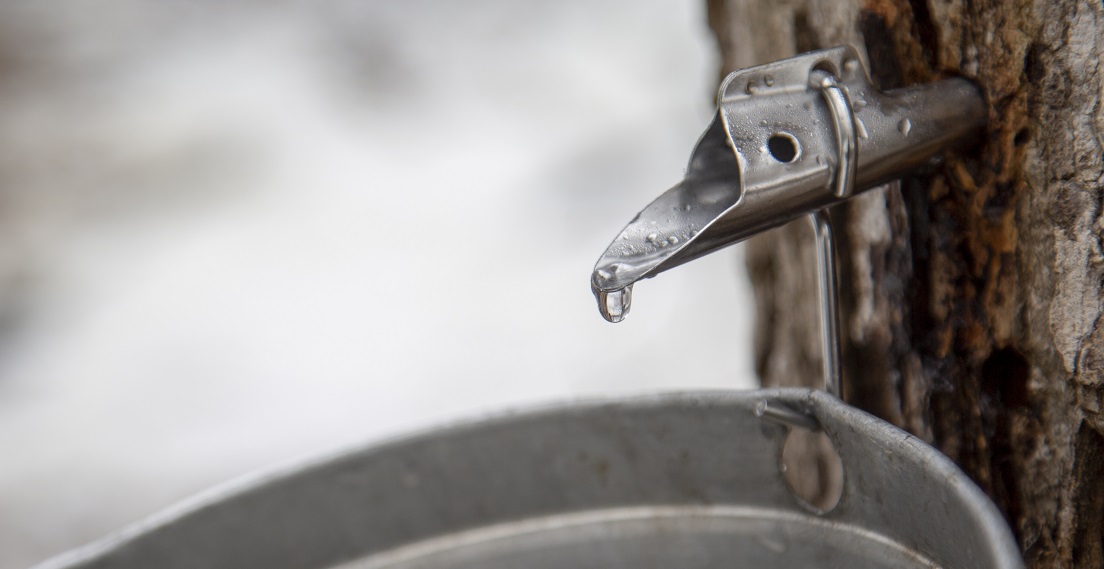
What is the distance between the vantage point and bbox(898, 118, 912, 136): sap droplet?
54 cm

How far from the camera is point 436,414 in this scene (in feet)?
6.59

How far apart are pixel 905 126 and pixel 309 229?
2.04 m

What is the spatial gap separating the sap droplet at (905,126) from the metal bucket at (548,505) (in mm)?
144

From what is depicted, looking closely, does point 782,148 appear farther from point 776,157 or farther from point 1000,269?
point 1000,269

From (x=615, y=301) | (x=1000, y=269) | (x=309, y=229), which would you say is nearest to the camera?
(x=615, y=301)

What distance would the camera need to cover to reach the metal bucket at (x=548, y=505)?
1.88ft

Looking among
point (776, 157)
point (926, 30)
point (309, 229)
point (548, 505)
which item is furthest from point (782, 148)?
point (309, 229)

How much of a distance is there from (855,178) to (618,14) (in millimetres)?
2322

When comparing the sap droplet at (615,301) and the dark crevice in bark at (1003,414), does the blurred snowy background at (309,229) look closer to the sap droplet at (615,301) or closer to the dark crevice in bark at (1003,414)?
the dark crevice in bark at (1003,414)

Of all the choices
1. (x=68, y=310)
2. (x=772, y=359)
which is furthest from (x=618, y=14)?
(x=772, y=359)

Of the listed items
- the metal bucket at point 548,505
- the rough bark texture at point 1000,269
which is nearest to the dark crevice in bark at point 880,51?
the rough bark texture at point 1000,269

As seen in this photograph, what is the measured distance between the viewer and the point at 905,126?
547 millimetres

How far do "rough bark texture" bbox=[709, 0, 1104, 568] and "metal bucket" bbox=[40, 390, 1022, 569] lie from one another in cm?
15

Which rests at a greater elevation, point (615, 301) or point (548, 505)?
point (615, 301)
